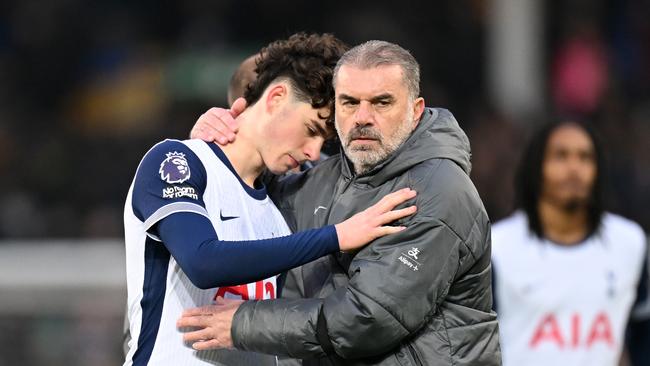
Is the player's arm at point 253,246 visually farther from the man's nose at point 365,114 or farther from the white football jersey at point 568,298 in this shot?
the white football jersey at point 568,298

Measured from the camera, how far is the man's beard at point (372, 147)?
4285 millimetres

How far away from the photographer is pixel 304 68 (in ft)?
15.1

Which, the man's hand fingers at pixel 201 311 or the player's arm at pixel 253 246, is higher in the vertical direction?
the player's arm at pixel 253 246

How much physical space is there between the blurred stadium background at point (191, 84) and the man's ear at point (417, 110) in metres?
5.33

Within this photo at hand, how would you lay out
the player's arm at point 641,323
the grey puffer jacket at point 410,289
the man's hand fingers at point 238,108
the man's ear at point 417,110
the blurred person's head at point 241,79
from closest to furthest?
the grey puffer jacket at point 410,289, the man's ear at point 417,110, the man's hand fingers at point 238,108, the blurred person's head at point 241,79, the player's arm at point 641,323

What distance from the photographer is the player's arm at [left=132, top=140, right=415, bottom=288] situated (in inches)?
166

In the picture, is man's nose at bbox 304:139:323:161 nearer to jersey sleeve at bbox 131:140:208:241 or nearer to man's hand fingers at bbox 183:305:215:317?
jersey sleeve at bbox 131:140:208:241

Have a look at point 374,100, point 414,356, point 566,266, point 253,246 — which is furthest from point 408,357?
point 566,266

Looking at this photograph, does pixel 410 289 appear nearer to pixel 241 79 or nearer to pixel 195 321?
pixel 195 321

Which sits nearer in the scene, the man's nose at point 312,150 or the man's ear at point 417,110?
the man's ear at point 417,110

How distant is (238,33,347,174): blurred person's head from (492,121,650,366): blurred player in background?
1.87 meters

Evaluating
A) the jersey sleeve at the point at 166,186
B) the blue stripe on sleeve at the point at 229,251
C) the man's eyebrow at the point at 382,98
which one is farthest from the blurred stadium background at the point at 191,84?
the man's eyebrow at the point at 382,98

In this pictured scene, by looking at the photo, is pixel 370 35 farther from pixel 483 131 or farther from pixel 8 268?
pixel 8 268

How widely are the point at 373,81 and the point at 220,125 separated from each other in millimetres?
668
